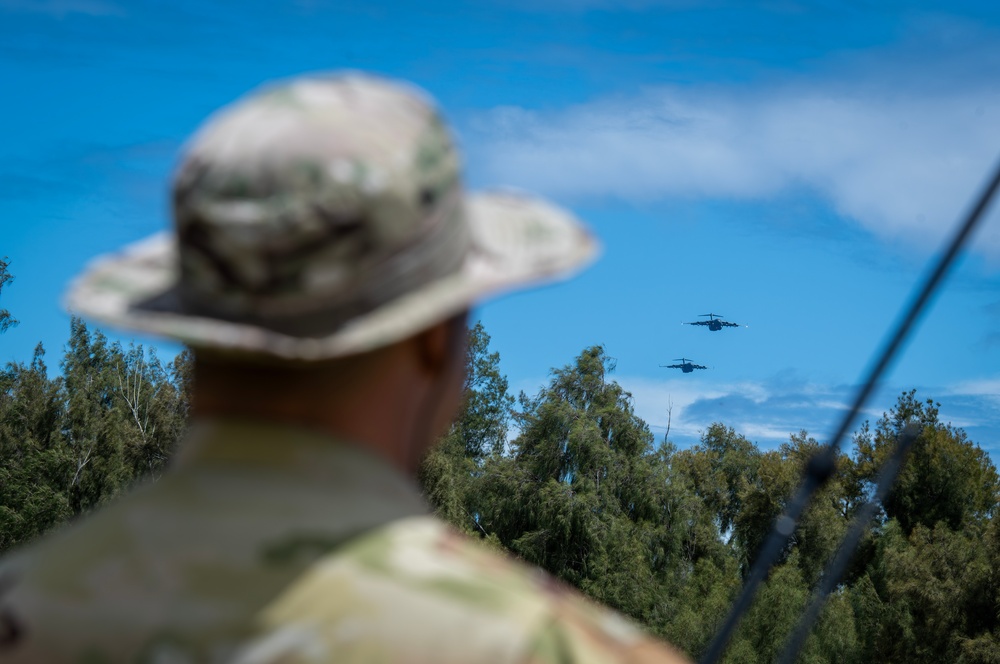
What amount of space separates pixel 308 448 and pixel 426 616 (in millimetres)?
197

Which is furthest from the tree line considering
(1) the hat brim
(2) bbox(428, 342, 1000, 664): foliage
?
(1) the hat brim

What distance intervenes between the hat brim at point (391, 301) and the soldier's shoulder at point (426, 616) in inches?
7.4

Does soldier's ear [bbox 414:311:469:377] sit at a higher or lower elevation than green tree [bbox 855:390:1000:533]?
lower

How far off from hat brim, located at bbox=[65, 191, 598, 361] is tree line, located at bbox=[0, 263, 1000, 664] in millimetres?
37515

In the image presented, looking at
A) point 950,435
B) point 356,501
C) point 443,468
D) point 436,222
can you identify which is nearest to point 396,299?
point 436,222

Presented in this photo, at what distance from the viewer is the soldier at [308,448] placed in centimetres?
130

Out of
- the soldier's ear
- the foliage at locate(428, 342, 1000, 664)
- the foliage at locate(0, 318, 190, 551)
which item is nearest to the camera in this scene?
the soldier's ear

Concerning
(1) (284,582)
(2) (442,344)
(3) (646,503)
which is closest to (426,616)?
(1) (284,582)

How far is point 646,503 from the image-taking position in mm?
46062

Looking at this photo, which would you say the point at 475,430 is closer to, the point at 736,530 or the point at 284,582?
the point at 736,530

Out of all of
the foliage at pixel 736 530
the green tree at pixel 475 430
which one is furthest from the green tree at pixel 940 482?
the green tree at pixel 475 430

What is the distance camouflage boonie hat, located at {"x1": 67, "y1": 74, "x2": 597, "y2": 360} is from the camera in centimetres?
135

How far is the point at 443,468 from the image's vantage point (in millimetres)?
43312

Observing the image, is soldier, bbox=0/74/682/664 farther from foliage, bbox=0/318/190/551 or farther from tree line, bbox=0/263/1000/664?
foliage, bbox=0/318/190/551
